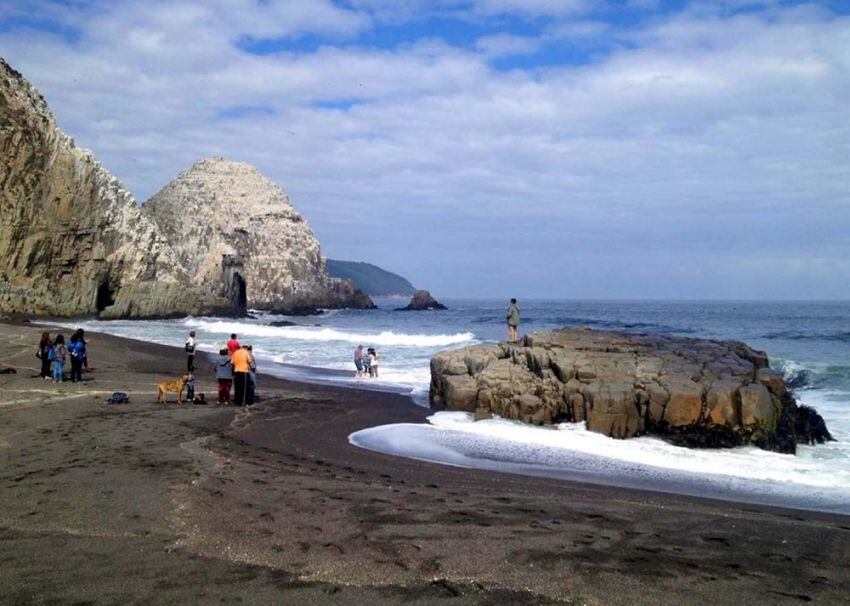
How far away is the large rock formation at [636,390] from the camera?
40.2 ft

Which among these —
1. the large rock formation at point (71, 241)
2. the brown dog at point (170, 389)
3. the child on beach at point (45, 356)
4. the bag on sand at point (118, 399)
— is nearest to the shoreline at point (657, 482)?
the brown dog at point (170, 389)

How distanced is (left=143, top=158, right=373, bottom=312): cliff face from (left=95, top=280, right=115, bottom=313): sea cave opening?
1008 inches

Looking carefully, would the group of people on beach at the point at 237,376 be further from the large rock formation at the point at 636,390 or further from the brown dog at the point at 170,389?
the large rock formation at the point at 636,390

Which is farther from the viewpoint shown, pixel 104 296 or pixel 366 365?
pixel 104 296

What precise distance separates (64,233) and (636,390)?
47.5 metres

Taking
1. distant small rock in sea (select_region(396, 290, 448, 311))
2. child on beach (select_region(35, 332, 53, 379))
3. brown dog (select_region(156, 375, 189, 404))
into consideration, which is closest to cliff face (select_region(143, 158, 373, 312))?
distant small rock in sea (select_region(396, 290, 448, 311))

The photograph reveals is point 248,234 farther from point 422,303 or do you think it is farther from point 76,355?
point 76,355

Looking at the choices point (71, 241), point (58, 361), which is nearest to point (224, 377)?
point (58, 361)

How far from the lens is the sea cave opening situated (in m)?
52.4

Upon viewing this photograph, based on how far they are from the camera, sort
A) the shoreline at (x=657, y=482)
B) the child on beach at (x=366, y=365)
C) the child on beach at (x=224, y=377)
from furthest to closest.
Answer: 1. the child on beach at (x=366, y=365)
2. the child on beach at (x=224, y=377)
3. the shoreline at (x=657, y=482)

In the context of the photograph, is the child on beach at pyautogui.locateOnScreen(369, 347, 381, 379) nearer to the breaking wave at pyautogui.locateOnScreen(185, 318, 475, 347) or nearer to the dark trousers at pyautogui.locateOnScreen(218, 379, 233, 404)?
the dark trousers at pyautogui.locateOnScreen(218, 379, 233, 404)

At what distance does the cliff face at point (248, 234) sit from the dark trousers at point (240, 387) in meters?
68.5

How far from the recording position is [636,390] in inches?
517

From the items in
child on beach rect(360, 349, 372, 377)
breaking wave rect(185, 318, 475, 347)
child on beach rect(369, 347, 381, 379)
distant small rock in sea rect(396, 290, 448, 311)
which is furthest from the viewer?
distant small rock in sea rect(396, 290, 448, 311)
